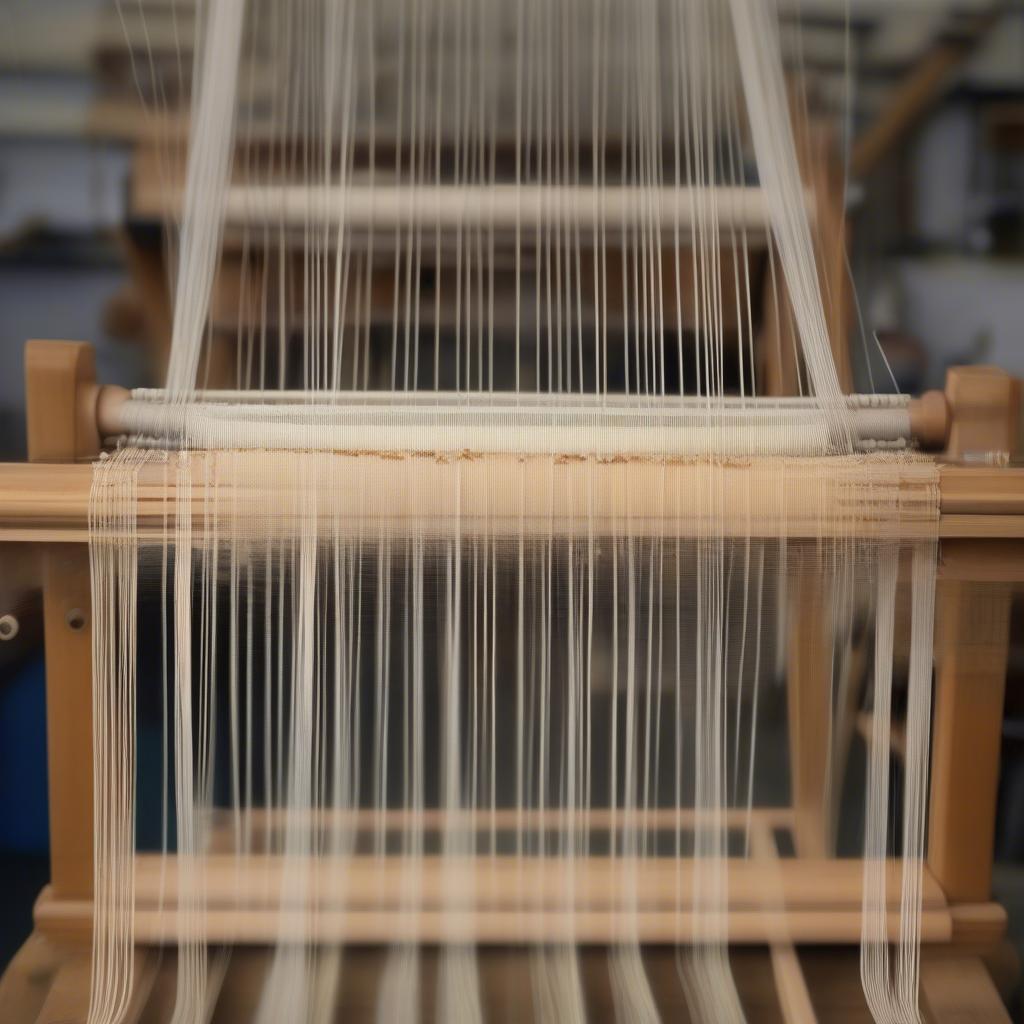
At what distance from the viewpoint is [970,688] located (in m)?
0.69

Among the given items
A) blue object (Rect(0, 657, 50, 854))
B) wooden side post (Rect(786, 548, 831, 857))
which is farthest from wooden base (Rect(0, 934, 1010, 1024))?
blue object (Rect(0, 657, 50, 854))

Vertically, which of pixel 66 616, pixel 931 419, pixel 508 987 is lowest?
pixel 508 987

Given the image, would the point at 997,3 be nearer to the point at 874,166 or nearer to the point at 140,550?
the point at 874,166

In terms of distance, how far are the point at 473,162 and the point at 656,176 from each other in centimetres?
18

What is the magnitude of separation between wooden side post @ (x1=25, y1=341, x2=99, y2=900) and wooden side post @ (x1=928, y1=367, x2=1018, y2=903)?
0.61 meters

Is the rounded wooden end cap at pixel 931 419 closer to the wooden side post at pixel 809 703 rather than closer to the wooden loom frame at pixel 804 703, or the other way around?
the wooden loom frame at pixel 804 703

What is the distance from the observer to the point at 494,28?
90cm

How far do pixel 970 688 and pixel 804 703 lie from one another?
131 millimetres

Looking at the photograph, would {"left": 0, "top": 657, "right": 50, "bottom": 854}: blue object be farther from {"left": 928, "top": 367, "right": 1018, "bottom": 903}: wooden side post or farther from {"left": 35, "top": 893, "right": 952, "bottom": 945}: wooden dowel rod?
{"left": 928, "top": 367, "right": 1018, "bottom": 903}: wooden side post

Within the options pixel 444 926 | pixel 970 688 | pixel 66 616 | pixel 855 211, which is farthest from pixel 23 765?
pixel 855 211

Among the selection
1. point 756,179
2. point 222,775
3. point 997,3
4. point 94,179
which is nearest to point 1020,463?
point 756,179

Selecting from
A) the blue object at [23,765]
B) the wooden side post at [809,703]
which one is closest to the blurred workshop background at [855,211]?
the blue object at [23,765]

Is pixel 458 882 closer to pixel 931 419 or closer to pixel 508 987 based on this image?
pixel 508 987

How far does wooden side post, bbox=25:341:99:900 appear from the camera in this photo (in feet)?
2.16
